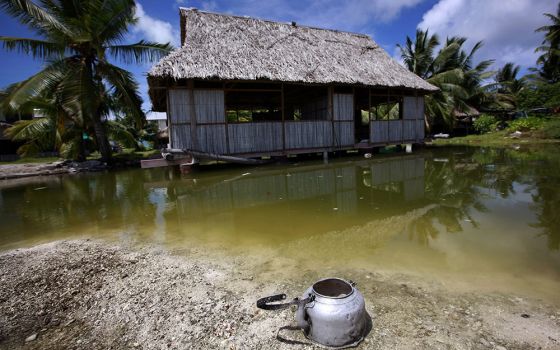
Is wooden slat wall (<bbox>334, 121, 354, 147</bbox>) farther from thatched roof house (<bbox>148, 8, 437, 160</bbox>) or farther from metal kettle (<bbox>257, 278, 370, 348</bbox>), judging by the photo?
metal kettle (<bbox>257, 278, 370, 348</bbox>)

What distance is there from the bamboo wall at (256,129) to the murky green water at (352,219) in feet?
5.68

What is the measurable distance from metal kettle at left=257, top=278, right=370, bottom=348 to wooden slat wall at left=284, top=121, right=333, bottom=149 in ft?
32.1

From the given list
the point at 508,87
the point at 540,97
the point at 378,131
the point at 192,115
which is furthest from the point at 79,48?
the point at 508,87

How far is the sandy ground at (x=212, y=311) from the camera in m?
2.14

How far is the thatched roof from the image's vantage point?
9.78 meters

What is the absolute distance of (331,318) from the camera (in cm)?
201

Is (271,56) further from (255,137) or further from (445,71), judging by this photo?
(445,71)

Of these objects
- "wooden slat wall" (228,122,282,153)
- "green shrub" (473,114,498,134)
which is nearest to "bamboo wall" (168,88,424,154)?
"wooden slat wall" (228,122,282,153)

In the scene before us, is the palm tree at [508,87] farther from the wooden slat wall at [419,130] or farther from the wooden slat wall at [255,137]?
the wooden slat wall at [255,137]

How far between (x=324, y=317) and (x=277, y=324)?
0.47 meters

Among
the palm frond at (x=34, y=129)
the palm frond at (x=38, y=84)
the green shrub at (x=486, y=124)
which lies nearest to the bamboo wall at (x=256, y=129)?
the palm frond at (x=38, y=84)

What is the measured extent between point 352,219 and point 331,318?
302 centimetres

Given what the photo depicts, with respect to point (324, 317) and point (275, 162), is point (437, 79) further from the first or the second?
point (324, 317)

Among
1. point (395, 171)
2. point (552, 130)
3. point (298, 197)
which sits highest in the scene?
point (552, 130)
